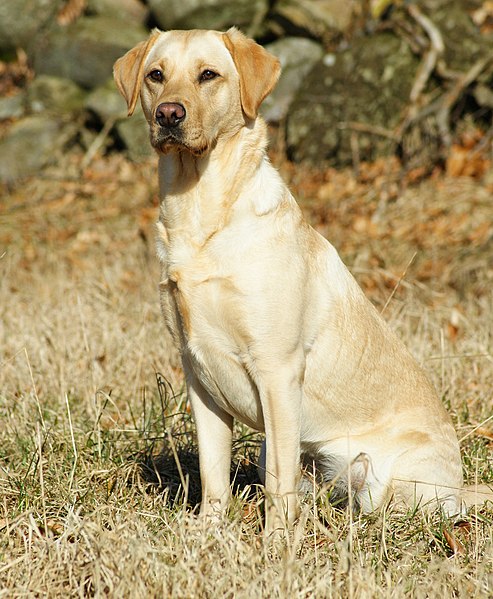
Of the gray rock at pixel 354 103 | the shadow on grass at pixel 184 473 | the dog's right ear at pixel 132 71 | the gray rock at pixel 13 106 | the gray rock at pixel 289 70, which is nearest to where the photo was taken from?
the dog's right ear at pixel 132 71

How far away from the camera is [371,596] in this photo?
2.58 m

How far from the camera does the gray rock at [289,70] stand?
10.6 m

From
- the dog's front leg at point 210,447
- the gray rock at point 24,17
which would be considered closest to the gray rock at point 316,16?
the gray rock at point 24,17

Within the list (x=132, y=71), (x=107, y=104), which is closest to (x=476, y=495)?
(x=132, y=71)

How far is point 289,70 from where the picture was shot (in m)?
10.9

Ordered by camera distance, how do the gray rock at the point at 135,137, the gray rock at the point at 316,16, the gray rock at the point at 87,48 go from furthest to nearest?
the gray rock at the point at 87,48, the gray rock at the point at 135,137, the gray rock at the point at 316,16

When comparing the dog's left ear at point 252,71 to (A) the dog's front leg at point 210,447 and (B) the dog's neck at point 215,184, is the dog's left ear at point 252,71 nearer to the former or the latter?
(B) the dog's neck at point 215,184

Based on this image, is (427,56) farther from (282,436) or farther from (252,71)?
(282,436)

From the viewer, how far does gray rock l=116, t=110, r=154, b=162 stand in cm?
1110

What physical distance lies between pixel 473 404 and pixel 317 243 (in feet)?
5.34

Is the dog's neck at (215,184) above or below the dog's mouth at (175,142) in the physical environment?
below

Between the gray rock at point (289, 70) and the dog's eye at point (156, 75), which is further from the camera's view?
the gray rock at point (289, 70)

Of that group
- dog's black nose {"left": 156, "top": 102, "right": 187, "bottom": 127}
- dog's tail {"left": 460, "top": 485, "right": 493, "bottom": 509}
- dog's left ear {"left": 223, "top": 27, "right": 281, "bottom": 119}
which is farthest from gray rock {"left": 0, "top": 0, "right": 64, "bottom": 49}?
dog's tail {"left": 460, "top": 485, "right": 493, "bottom": 509}

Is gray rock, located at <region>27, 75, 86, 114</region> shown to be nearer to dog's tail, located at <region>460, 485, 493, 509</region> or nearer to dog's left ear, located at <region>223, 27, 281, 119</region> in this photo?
dog's left ear, located at <region>223, 27, 281, 119</region>
